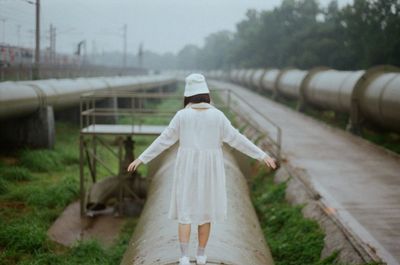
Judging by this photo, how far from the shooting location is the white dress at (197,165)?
4434 mm

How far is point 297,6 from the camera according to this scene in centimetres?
5197

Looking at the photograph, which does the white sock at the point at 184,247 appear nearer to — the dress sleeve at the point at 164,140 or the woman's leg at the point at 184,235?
the woman's leg at the point at 184,235

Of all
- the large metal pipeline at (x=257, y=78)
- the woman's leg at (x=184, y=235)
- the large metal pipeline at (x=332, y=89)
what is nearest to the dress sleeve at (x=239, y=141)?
the woman's leg at (x=184, y=235)

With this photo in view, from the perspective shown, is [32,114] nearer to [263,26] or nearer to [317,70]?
[317,70]

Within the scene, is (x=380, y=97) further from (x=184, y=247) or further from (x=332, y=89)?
(x=184, y=247)

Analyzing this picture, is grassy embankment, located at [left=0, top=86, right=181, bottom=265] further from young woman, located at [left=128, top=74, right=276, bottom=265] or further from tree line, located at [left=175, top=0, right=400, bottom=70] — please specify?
tree line, located at [left=175, top=0, right=400, bottom=70]

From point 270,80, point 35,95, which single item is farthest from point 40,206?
point 270,80

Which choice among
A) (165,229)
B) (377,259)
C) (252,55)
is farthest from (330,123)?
(252,55)

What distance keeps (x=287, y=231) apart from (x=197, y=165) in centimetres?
522

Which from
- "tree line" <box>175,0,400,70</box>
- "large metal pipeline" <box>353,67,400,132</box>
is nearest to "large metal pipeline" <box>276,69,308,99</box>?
"tree line" <box>175,0,400,70</box>

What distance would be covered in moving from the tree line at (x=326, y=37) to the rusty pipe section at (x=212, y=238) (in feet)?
71.6

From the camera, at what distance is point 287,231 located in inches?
364

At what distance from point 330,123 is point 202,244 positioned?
1800cm

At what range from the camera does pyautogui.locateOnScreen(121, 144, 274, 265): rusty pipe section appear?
4.99 meters
